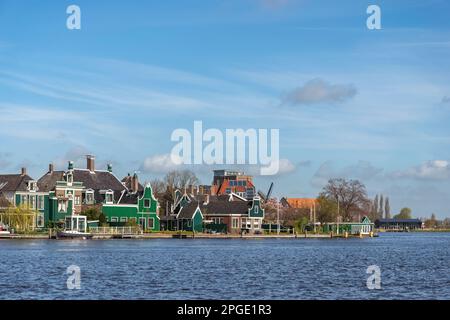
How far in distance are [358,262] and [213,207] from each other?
62.5m

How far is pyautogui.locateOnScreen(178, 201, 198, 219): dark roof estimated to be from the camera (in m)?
119

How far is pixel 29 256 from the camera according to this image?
60.8 m

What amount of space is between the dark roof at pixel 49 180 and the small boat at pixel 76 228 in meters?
4.90

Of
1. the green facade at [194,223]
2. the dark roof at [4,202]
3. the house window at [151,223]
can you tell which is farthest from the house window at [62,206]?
the green facade at [194,223]

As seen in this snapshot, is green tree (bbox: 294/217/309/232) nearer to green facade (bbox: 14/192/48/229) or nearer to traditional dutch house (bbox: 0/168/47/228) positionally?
green facade (bbox: 14/192/48/229)

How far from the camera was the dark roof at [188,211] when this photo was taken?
389ft

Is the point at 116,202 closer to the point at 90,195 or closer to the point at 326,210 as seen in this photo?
the point at 90,195

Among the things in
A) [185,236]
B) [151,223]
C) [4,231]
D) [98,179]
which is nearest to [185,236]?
[185,236]

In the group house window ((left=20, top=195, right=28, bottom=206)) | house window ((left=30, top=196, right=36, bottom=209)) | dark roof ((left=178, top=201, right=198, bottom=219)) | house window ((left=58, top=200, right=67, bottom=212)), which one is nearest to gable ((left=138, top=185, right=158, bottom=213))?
dark roof ((left=178, top=201, right=198, bottom=219))

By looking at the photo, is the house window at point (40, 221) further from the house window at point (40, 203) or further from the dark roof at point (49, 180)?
the dark roof at point (49, 180)

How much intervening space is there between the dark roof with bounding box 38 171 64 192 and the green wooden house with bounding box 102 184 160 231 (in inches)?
261
